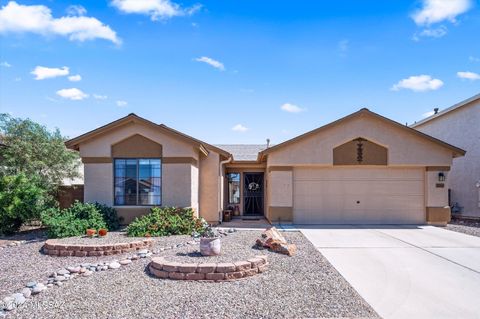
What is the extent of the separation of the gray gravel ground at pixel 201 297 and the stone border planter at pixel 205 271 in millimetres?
156

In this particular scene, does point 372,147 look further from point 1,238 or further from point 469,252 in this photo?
point 1,238

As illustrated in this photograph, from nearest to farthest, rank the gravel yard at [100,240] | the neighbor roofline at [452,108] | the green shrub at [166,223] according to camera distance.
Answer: the gravel yard at [100,240] → the green shrub at [166,223] → the neighbor roofline at [452,108]

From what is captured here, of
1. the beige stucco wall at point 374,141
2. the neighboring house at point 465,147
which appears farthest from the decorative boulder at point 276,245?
the neighboring house at point 465,147

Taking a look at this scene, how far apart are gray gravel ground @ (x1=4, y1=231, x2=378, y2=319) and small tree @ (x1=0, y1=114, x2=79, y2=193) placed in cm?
856

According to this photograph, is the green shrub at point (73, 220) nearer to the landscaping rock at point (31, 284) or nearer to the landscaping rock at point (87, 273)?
the landscaping rock at point (87, 273)

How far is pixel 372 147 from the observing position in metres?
14.5

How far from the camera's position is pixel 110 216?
40.3ft

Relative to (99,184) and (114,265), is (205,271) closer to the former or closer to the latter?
(114,265)

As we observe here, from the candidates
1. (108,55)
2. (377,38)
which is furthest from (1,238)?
(377,38)

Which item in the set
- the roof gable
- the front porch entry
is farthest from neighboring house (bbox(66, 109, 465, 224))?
the front porch entry

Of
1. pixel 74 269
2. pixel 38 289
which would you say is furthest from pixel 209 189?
pixel 38 289

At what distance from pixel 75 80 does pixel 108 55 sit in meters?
1.89

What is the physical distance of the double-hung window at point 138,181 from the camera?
1295 centimetres

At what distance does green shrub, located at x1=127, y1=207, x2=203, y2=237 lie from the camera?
36.0ft
